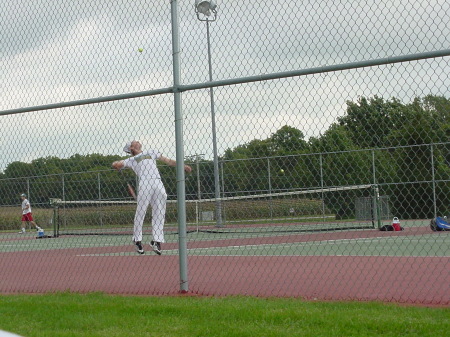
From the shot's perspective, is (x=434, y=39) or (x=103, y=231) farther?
(x=103, y=231)

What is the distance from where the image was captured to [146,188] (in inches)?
397

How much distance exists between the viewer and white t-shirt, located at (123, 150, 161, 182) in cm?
879

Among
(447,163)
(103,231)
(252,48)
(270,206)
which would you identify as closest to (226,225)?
(270,206)

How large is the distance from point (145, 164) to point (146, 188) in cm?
95

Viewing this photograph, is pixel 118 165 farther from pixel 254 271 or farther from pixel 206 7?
pixel 206 7

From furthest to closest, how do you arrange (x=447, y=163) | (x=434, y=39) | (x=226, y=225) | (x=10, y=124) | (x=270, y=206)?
(x=226, y=225), (x=270, y=206), (x=447, y=163), (x=10, y=124), (x=434, y=39)

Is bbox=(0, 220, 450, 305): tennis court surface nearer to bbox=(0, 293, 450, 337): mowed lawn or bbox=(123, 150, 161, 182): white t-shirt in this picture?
bbox=(0, 293, 450, 337): mowed lawn

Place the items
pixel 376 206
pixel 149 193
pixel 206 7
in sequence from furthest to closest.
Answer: pixel 376 206 → pixel 149 193 → pixel 206 7

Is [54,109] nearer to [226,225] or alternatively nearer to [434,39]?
[434,39]

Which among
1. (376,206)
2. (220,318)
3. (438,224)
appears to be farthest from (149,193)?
(376,206)

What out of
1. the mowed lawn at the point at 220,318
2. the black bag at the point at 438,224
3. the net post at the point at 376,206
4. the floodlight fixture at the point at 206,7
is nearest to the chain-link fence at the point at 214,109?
the floodlight fixture at the point at 206,7

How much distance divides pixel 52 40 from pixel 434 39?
427cm

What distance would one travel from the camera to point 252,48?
7117 mm

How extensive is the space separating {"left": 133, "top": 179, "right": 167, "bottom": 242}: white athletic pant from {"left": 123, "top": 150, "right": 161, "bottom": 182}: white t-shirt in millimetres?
152
